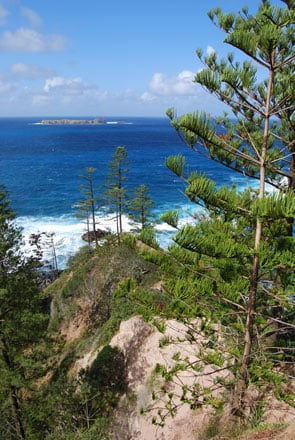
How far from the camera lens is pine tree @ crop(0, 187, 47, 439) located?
11.6 m

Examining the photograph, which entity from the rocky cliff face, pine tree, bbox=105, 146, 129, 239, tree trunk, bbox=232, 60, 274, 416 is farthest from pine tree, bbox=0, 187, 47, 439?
pine tree, bbox=105, 146, 129, 239

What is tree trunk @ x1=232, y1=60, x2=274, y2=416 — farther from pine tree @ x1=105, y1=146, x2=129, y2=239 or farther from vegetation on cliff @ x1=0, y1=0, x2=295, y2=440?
pine tree @ x1=105, y1=146, x2=129, y2=239

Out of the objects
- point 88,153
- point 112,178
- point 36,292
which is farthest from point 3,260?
point 88,153

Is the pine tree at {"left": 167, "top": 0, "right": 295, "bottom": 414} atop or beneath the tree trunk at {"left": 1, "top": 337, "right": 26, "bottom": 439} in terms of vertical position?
atop

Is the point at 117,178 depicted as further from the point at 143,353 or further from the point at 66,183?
the point at 66,183

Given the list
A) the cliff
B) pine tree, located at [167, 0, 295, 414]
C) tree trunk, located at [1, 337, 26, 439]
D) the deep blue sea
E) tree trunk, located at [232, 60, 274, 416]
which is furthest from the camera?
the deep blue sea

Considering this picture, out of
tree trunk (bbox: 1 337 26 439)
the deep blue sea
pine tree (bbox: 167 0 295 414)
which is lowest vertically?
tree trunk (bbox: 1 337 26 439)

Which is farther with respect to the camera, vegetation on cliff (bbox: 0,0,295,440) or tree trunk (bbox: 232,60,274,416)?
tree trunk (bbox: 232,60,274,416)

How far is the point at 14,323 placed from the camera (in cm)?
1183

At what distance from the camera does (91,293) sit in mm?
19547

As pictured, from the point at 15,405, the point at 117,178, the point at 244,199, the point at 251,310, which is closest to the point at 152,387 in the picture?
the point at 15,405

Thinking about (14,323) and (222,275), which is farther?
(14,323)

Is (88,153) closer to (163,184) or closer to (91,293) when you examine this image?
(163,184)

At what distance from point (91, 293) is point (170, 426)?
10.3 meters
